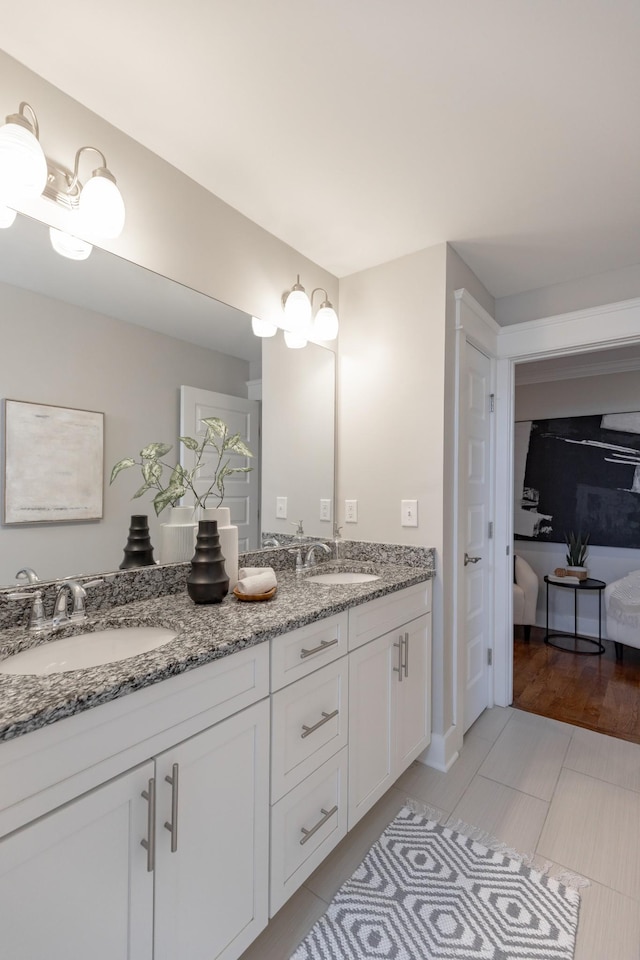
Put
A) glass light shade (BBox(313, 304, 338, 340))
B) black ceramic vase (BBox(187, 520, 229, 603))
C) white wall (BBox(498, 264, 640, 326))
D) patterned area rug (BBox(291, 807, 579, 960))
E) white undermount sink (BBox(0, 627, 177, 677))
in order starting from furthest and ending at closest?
white wall (BBox(498, 264, 640, 326))
glass light shade (BBox(313, 304, 338, 340))
black ceramic vase (BBox(187, 520, 229, 603))
patterned area rug (BBox(291, 807, 579, 960))
white undermount sink (BBox(0, 627, 177, 677))

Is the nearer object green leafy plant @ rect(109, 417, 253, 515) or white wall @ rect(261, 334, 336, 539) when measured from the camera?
green leafy plant @ rect(109, 417, 253, 515)

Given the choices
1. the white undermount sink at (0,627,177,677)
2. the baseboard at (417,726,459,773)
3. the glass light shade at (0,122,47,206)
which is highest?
the glass light shade at (0,122,47,206)

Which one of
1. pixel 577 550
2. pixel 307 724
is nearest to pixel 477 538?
pixel 307 724

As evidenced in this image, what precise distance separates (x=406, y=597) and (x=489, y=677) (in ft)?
4.04

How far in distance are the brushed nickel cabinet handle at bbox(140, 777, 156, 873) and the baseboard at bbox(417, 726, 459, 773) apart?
4.90 ft

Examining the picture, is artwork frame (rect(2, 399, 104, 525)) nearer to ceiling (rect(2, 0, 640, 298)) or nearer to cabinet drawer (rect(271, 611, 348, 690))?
cabinet drawer (rect(271, 611, 348, 690))

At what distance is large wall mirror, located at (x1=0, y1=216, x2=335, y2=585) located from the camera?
1200mm

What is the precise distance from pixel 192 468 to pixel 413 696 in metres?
1.27

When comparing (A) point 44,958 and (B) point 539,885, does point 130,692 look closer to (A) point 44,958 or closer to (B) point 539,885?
(A) point 44,958

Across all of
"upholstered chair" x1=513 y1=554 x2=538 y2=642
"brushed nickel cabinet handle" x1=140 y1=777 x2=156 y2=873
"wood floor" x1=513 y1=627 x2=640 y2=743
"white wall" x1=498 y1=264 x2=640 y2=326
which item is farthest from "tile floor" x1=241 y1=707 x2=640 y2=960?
"white wall" x1=498 y1=264 x2=640 y2=326

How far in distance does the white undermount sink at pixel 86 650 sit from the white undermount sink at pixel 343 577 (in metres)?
0.83

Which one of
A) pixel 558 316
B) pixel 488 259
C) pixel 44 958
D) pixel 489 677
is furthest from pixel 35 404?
pixel 489 677

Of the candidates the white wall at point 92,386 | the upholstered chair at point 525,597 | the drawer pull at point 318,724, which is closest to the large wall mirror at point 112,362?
the white wall at point 92,386

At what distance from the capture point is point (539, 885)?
1.43m
